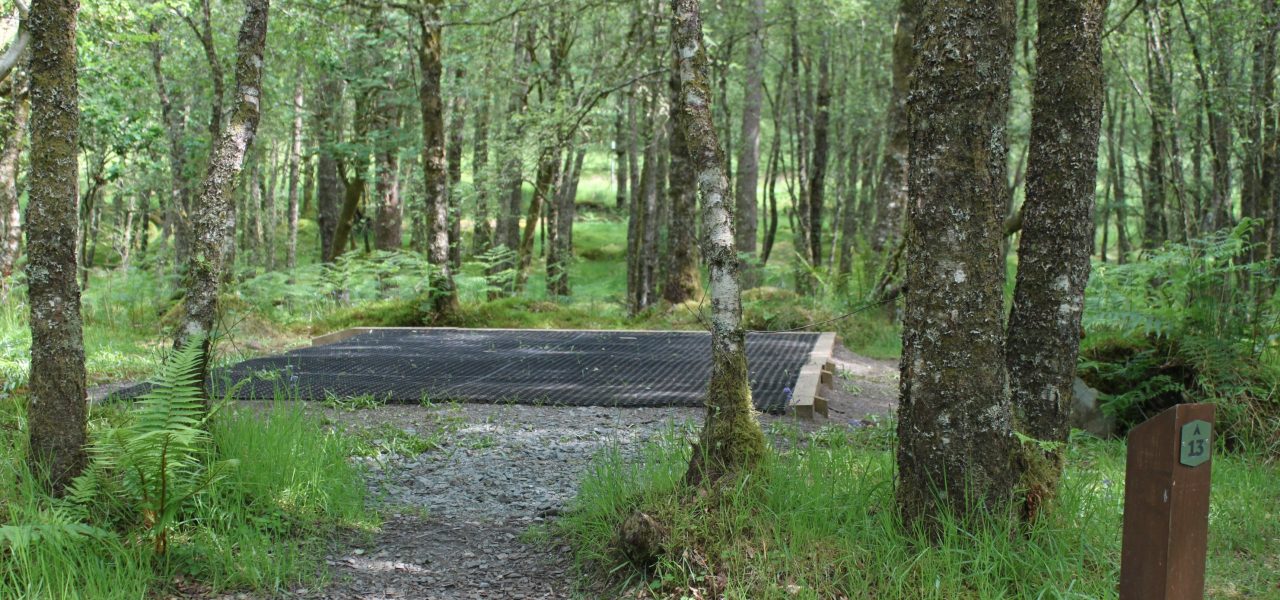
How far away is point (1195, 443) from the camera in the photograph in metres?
2.02

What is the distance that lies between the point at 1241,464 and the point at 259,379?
6699mm

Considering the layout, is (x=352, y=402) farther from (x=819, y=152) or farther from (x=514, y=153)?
(x=819, y=152)

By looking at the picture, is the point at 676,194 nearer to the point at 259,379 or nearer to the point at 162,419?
the point at 259,379

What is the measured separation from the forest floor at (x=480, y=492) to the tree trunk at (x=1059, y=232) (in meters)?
0.77

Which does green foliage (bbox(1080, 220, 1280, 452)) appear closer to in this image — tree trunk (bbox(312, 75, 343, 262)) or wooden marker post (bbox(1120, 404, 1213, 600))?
wooden marker post (bbox(1120, 404, 1213, 600))

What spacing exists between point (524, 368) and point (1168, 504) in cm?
589

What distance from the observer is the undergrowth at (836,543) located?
282 cm

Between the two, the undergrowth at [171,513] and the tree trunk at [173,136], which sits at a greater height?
the tree trunk at [173,136]

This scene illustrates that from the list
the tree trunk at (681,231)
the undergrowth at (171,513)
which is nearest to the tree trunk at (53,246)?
the undergrowth at (171,513)

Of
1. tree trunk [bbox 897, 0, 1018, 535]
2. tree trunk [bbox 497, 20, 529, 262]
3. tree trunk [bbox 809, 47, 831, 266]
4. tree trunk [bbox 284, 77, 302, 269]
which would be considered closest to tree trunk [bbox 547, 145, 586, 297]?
tree trunk [bbox 497, 20, 529, 262]

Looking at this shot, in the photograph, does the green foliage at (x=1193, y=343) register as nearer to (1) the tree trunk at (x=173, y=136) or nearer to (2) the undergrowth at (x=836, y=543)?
(2) the undergrowth at (x=836, y=543)

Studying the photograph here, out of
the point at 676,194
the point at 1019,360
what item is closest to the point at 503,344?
the point at 676,194

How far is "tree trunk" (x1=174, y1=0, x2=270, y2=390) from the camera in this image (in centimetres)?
415

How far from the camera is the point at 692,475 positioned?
11.4 ft
